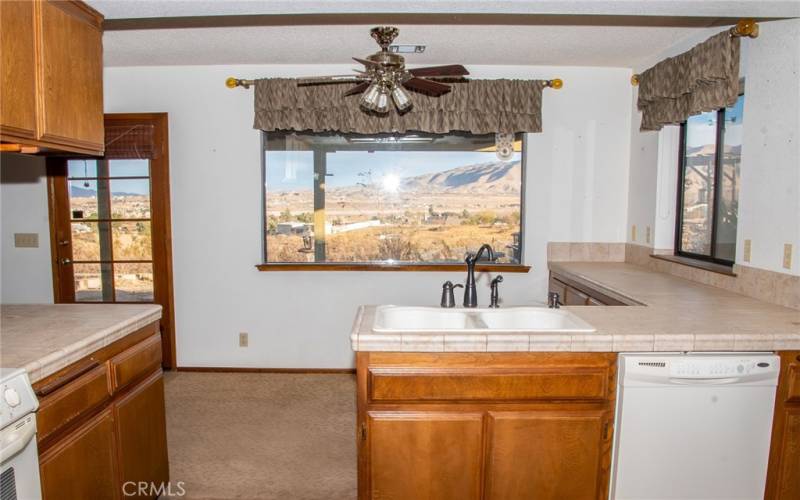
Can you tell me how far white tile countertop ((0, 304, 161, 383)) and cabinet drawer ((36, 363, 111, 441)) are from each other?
0.26 feet

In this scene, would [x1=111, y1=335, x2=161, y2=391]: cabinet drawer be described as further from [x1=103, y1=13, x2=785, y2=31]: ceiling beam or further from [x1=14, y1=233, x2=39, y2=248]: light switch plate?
[x1=14, y1=233, x2=39, y2=248]: light switch plate

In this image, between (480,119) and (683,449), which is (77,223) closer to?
(480,119)

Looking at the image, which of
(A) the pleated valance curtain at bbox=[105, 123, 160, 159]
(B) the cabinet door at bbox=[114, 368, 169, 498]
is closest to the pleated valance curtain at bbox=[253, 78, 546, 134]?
(A) the pleated valance curtain at bbox=[105, 123, 160, 159]

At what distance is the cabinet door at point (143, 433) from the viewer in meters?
1.89

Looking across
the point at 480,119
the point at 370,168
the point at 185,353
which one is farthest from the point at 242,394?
the point at 480,119

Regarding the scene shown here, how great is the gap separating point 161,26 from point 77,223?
1.90m

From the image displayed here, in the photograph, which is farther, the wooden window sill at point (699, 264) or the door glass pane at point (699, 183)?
the door glass pane at point (699, 183)

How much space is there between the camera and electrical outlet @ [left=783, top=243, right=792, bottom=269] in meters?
2.25

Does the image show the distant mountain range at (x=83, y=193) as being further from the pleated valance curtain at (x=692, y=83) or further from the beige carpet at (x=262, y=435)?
the pleated valance curtain at (x=692, y=83)

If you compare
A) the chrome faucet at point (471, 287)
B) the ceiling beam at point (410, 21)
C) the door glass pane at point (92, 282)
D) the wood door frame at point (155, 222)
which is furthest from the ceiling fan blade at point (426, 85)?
the door glass pane at point (92, 282)

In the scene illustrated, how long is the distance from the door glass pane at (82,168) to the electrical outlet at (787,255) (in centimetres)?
453

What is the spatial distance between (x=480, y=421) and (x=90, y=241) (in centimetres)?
355

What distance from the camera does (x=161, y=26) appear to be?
2881 millimetres

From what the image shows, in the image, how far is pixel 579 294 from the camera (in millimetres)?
3215
